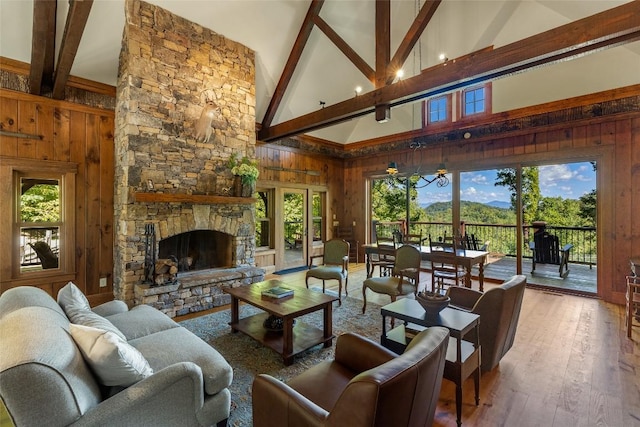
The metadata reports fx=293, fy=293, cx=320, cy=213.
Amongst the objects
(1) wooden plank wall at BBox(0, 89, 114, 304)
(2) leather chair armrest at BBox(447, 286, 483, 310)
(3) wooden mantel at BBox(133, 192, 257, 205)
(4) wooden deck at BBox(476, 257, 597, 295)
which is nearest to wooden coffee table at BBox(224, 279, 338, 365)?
(2) leather chair armrest at BBox(447, 286, 483, 310)

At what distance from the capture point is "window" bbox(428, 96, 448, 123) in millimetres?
6516

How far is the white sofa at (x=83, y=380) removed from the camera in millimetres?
1195

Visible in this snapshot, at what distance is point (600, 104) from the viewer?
4.68m

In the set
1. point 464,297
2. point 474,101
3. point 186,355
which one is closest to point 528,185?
point 474,101

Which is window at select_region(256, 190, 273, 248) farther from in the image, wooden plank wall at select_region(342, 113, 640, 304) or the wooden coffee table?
wooden plank wall at select_region(342, 113, 640, 304)

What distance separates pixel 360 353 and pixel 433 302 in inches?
27.8

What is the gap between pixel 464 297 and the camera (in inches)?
118

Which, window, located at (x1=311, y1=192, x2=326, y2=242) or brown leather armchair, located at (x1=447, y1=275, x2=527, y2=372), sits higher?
window, located at (x1=311, y1=192, x2=326, y2=242)

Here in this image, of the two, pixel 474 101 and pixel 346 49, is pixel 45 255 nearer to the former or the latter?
pixel 346 49

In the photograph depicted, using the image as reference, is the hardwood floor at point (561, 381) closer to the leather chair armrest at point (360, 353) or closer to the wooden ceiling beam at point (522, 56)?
the leather chair armrest at point (360, 353)

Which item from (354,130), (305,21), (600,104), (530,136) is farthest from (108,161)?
(600,104)

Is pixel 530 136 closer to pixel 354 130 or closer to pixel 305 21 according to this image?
pixel 354 130

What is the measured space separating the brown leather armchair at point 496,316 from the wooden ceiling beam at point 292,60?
492 cm

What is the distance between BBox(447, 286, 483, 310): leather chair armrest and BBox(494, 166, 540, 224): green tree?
4.03m
